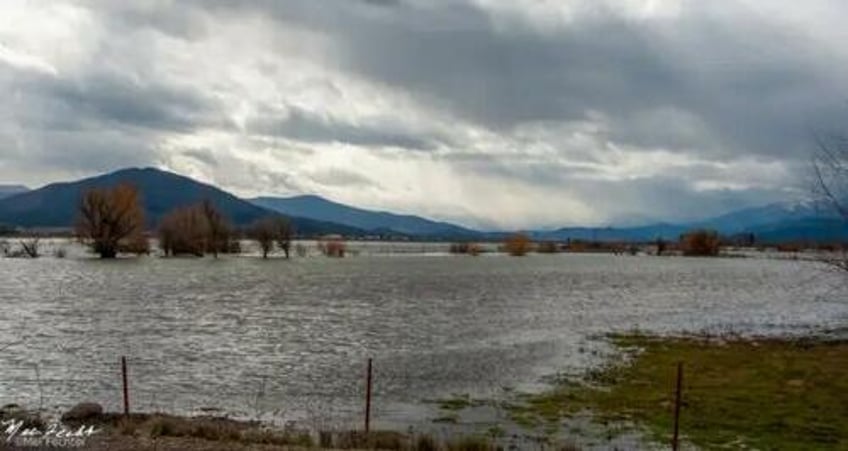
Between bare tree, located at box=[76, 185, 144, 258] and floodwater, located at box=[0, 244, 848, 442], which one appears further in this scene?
bare tree, located at box=[76, 185, 144, 258]

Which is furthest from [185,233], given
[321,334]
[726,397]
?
[726,397]

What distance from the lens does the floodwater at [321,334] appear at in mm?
32031

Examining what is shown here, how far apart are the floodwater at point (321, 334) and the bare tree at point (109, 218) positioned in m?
51.7

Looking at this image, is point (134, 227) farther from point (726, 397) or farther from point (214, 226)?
point (726, 397)

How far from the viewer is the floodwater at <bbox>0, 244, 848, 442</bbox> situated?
105 feet

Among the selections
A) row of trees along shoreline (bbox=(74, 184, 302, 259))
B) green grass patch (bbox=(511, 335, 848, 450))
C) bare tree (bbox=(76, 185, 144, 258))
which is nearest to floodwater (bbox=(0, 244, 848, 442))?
green grass patch (bbox=(511, 335, 848, 450))

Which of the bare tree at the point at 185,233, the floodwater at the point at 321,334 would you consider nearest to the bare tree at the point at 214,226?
the bare tree at the point at 185,233

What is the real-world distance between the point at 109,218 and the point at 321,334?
4794 inches

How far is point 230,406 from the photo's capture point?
2956 centimetres

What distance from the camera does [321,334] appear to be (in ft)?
174

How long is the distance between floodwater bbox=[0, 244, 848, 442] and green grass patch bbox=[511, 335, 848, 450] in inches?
123

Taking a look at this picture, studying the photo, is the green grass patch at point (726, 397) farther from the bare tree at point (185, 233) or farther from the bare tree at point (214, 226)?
the bare tree at point (214, 226)

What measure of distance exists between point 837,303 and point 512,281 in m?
44.1

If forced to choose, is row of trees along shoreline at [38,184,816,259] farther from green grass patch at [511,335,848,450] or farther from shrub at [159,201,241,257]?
green grass patch at [511,335,848,450]
